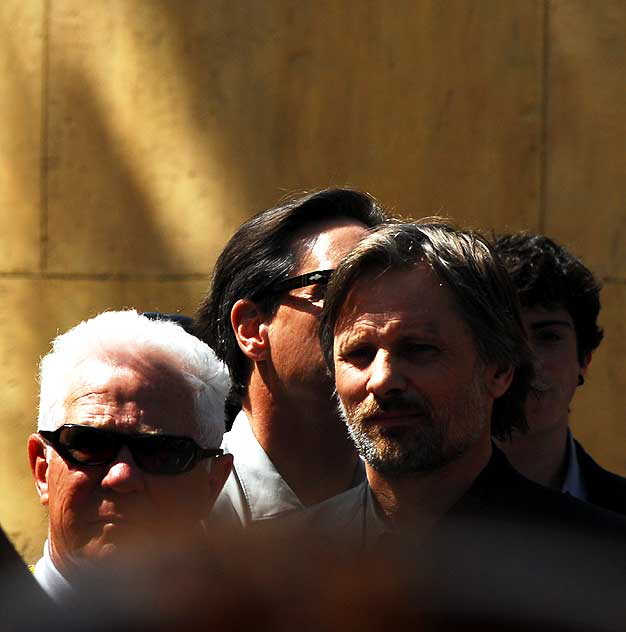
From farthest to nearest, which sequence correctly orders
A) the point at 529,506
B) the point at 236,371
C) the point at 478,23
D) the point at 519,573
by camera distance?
the point at 478,23 < the point at 236,371 < the point at 529,506 < the point at 519,573

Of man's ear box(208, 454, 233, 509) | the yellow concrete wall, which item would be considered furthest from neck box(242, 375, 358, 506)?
the yellow concrete wall

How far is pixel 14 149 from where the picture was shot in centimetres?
495

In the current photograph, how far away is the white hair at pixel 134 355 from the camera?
7.48ft

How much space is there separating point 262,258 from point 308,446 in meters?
0.39

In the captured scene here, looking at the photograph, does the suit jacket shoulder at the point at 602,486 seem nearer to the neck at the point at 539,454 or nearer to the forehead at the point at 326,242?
the neck at the point at 539,454

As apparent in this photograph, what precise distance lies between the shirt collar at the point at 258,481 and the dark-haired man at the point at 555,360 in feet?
1.91

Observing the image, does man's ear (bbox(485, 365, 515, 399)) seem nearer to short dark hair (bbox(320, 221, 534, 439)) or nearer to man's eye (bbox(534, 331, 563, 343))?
short dark hair (bbox(320, 221, 534, 439))

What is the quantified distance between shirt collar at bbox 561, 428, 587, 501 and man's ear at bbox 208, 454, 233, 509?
3.20ft

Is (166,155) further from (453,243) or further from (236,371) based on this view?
(453,243)

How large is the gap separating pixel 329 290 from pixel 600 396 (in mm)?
2760

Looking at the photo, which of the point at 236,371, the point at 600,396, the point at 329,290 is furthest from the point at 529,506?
the point at 600,396

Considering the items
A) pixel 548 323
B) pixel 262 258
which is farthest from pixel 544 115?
pixel 262 258

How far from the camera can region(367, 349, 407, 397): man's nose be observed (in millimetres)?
2023

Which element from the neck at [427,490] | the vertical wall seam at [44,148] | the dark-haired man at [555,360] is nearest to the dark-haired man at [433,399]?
the neck at [427,490]
